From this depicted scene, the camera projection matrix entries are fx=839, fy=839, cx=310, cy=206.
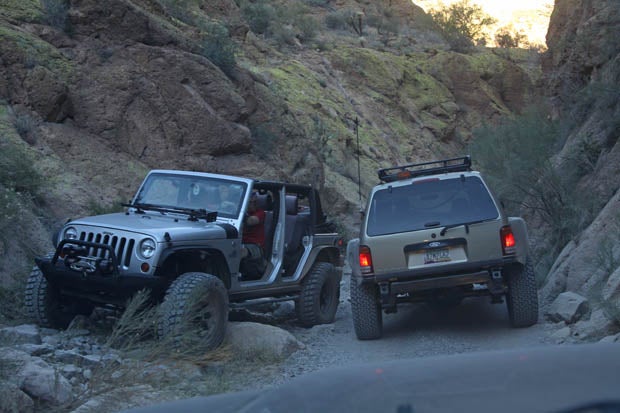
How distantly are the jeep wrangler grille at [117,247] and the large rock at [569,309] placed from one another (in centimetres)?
466

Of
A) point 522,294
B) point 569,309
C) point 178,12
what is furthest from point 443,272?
point 178,12

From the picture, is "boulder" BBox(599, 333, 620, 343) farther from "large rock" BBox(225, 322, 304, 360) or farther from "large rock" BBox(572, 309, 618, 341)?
"large rock" BBox(225, 322, 304, 360)

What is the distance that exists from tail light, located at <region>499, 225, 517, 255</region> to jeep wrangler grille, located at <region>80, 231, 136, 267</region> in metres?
3.82

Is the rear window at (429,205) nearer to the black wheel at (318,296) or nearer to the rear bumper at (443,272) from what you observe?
the rear bumper at (443,272)

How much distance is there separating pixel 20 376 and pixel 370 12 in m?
46.5

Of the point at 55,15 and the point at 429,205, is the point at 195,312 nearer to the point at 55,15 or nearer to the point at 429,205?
the point at 429,205

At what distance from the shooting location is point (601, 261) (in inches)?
375

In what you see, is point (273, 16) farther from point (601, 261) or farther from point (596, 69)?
point (601, 261)

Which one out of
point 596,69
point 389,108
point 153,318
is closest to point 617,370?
point 153,318

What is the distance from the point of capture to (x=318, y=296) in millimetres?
10516

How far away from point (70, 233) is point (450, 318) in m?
4.91

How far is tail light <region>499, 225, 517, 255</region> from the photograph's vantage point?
8.85 m

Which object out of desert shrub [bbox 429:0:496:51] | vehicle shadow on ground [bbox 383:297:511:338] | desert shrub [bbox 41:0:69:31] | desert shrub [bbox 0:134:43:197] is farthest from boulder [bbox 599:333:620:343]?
desert shrub [bbox 429:0:496:51]

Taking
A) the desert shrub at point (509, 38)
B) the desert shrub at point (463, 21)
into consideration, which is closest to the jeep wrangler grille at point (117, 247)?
the desert shrub at point (463, 21)
